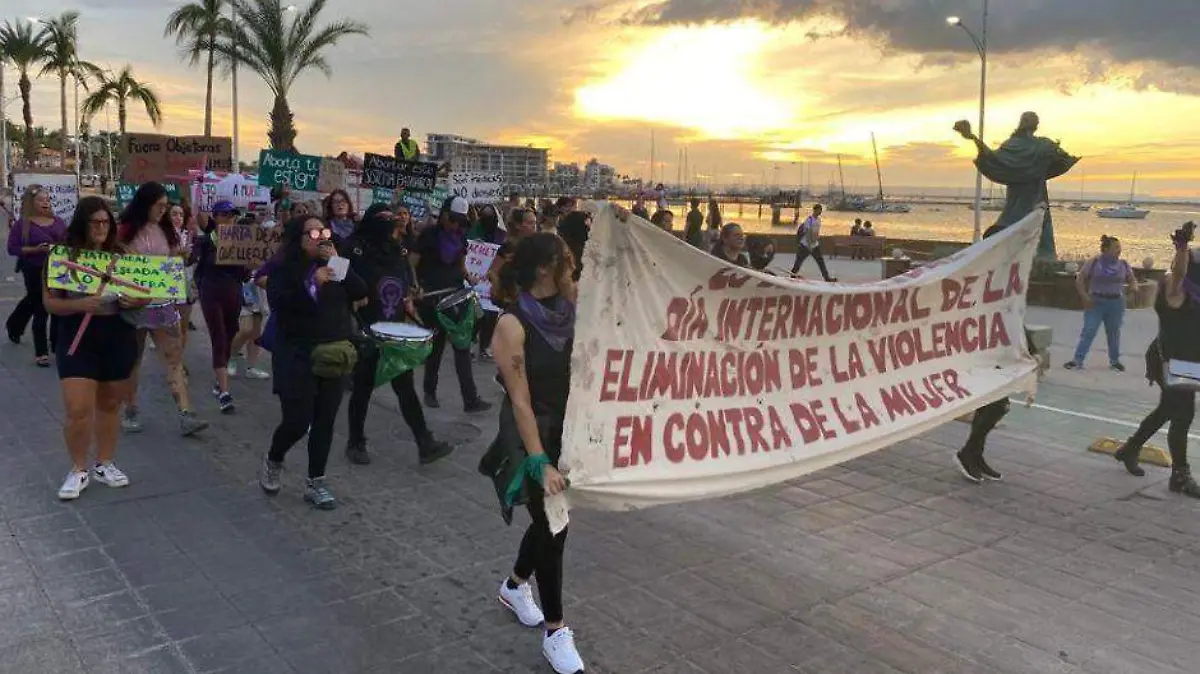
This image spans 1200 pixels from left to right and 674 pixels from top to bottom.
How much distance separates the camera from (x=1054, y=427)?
806cm

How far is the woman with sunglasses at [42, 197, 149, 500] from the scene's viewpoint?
204 inches

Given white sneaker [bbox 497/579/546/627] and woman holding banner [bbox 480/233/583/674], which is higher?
woman holding banner [bbox 480/233/583/674]

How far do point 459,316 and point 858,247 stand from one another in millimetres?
23539

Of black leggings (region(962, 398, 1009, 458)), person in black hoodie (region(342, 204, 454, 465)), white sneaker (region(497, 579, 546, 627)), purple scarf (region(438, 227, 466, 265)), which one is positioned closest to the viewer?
white sneaker (region(497, 579, 546, 627))

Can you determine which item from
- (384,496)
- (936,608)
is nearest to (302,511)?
(384,496)

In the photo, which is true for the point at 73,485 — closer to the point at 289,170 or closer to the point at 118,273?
the point at 118,273

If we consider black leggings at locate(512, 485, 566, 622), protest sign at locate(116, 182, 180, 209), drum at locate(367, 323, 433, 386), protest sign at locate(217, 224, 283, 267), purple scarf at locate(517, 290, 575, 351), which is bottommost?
black leggings at locate(512, 485, 566, 622)

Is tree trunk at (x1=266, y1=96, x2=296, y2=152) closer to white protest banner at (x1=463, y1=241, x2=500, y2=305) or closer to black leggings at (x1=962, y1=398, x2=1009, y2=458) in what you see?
white protest banner at (x1=463, y1=241, x2=500, y2=305)

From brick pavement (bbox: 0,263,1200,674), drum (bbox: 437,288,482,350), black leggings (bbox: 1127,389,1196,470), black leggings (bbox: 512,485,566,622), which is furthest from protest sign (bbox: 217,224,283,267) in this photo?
black leggings (bbox: 1127,389,1196,470)

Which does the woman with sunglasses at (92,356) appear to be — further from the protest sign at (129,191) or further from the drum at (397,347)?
the protest sign at (129,191)

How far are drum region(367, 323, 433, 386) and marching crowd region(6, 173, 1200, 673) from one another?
1 centimetres

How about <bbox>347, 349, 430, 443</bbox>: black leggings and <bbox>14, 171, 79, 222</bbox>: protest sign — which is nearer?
<bbox>347, 349, 430, 443</bbox>: black leggings

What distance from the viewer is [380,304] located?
20.4 feet

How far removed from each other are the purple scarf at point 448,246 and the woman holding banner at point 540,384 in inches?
169
